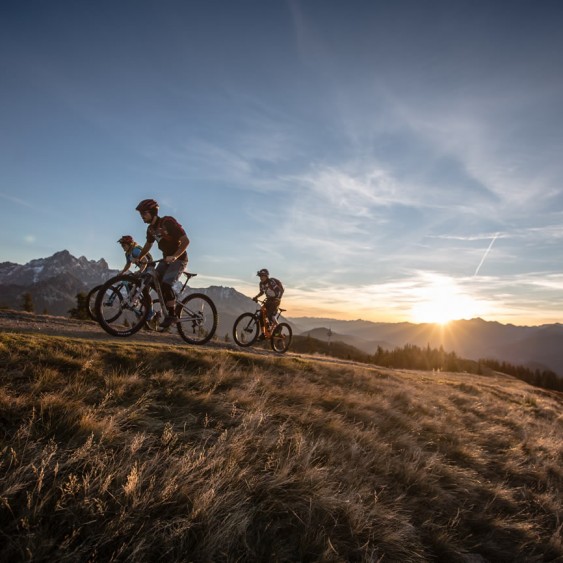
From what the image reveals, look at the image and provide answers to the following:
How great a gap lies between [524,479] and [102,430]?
779 centimetres

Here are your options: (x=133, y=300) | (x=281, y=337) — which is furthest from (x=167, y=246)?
(x=281, y=337)

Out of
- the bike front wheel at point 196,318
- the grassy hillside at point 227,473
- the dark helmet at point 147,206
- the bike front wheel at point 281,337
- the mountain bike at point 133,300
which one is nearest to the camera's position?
the grassy hillside at point 227,473

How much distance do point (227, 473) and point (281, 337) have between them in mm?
13417

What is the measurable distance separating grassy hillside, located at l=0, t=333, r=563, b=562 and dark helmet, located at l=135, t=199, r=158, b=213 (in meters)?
3.89

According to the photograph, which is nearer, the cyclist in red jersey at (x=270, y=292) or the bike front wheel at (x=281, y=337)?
the cyclist in red jersey at (x=270, y=292)

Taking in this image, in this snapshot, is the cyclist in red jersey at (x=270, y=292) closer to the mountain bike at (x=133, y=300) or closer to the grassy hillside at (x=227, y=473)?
the mountain bike at (x=133, y=300)

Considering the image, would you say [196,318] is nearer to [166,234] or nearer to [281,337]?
[166,234]

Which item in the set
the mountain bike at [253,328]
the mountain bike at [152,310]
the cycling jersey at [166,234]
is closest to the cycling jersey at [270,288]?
the mountain bike at [253,328]

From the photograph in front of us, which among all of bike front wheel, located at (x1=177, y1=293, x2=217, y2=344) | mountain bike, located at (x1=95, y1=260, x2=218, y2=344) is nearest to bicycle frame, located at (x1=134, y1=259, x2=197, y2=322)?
mountain bike, located at (x1=95, y1=260, x2=218, y2=344)

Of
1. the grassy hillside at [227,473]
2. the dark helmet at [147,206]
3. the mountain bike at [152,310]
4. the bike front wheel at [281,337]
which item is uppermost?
the dark helmet at [147,206]

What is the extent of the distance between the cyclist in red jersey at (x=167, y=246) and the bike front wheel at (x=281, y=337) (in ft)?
24.5

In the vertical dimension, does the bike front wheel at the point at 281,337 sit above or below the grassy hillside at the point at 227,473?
above

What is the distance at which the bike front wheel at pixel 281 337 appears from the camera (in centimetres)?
1681

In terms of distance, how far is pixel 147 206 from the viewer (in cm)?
931
